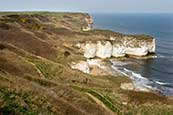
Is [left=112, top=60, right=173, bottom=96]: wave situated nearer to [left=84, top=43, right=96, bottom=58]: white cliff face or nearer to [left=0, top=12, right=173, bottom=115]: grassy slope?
[left=0, top=12, right=173, bottom=115]: grassy slope

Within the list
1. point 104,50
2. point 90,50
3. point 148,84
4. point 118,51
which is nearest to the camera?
point 148,84

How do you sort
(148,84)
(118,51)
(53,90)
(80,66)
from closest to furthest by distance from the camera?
(53,90), (80,66), (148,84), (118,51)

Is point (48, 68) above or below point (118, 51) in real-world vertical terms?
above

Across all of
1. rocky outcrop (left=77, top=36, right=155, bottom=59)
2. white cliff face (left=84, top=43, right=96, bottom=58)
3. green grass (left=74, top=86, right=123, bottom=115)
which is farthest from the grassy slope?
rocky outcrop (left=77, top=36, right=155, bottom=59)

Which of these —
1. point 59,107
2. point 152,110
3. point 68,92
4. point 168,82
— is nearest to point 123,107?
point 152,110

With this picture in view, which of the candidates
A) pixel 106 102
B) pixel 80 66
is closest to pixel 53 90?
pixel 106 102

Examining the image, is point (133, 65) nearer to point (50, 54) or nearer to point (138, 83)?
point (138, 83)

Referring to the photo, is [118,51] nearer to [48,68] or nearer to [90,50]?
[90,50]

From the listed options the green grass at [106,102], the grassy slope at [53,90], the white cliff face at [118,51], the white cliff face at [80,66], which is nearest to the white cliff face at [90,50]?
the white cliff face at [118,51]
